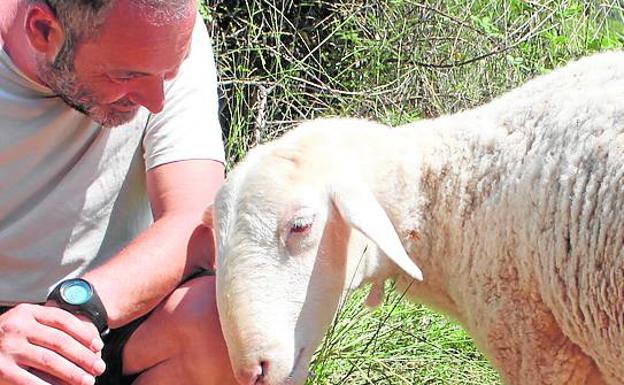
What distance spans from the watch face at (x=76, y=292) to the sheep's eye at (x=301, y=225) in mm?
601

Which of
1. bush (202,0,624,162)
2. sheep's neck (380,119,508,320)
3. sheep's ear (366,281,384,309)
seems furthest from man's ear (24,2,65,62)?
bush (202,0,624,162)

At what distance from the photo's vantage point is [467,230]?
9.91 feet

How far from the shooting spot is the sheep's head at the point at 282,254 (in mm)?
2955

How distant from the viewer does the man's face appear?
292 cm

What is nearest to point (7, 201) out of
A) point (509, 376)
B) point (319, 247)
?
point (319, 247)

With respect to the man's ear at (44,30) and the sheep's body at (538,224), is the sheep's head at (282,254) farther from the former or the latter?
the man's ear at (44,30)

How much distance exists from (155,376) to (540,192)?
127 centimetres

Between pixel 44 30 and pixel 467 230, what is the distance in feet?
4.44

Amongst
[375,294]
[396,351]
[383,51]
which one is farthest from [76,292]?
[383,51]

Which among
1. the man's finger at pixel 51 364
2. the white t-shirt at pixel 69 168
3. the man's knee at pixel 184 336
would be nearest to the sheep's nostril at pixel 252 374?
the man's knee at pixel 184 336

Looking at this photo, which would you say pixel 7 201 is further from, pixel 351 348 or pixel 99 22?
pixel 351 348

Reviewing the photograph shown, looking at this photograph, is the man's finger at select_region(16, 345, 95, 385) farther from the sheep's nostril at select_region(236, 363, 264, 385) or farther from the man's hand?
the sheep's nostril at select_region(236, 363, 264, 385)

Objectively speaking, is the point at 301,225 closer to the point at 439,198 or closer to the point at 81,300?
the point at 439,198

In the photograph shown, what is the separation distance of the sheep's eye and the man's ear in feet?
2.78
